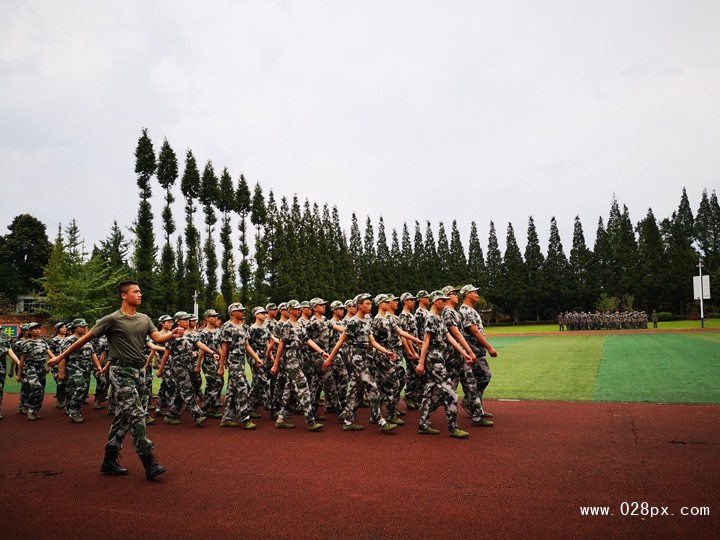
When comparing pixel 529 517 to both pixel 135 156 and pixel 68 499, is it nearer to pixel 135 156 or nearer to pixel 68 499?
pixel 68 499

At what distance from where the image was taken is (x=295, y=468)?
5.58 metres

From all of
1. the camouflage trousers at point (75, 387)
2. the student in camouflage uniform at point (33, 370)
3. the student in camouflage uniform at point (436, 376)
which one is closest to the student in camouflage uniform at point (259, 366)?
the student in camouflage uniform at point (436, 376)

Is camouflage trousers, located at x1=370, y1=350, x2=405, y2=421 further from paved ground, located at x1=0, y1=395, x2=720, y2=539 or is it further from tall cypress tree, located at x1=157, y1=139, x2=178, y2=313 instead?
tall cypress tree, located at x1=157, y1=139, x2=178, y2=313

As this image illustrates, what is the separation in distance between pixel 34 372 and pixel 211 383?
167 inches

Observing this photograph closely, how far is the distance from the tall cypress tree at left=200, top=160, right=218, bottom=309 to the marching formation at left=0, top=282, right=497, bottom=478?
121 feet

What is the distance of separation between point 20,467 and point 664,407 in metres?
9.71

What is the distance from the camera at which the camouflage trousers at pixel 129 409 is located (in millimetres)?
5184

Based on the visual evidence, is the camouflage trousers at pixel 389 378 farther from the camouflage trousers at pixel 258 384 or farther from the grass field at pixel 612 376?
the grass field at pixel 612 376

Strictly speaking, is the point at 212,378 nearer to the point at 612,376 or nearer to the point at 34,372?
the point at 34,372

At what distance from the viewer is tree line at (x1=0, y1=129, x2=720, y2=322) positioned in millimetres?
40531

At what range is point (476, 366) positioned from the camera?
7.71m

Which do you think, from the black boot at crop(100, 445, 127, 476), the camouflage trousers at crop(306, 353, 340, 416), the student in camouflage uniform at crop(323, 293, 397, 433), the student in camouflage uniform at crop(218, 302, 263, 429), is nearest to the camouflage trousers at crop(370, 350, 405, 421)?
the student in camouflage uniform at crop(323, 293, 397, 433)

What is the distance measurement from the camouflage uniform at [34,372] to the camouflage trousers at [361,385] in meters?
6.88

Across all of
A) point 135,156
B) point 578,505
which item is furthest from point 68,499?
point 135,156
